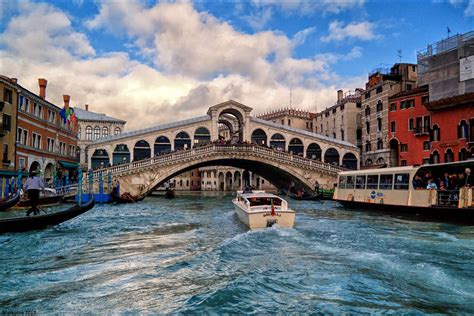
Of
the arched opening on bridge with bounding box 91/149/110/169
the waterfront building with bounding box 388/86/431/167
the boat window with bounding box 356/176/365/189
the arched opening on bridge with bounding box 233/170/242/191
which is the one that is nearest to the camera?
the boat window with bounding box 356/176/365/189

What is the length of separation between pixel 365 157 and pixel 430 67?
1166cm

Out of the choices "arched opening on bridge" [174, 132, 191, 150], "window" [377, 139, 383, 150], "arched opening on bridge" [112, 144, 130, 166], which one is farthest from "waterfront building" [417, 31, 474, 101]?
"arched opening on bridge" [112, 144, 130, 166]

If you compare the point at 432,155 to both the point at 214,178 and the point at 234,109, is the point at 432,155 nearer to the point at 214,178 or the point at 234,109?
the point at 234,109

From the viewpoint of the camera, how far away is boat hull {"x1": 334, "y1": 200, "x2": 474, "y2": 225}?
47.2ft

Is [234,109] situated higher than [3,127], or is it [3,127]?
[234,109]

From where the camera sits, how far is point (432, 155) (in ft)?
91.2

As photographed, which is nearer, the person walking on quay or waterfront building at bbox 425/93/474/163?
the person walking on quay

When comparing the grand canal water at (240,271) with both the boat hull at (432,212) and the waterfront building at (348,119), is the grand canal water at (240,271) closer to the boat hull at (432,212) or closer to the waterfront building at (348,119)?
the boat hull at (432,212)

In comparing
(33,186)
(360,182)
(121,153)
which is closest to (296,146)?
(121,153)

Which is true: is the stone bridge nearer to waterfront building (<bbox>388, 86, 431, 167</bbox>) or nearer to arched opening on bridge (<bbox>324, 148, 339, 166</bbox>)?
waterfront building (<bbox>388, 86, 431, 167</bbox>)

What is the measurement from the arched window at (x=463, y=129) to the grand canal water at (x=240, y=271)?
595 inches

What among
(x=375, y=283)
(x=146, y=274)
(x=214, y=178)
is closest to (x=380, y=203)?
(x=375, y=283)

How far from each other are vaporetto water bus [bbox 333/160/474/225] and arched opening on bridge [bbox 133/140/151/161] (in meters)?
20.0

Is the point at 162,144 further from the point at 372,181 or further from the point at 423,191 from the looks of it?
the point at 423,191
